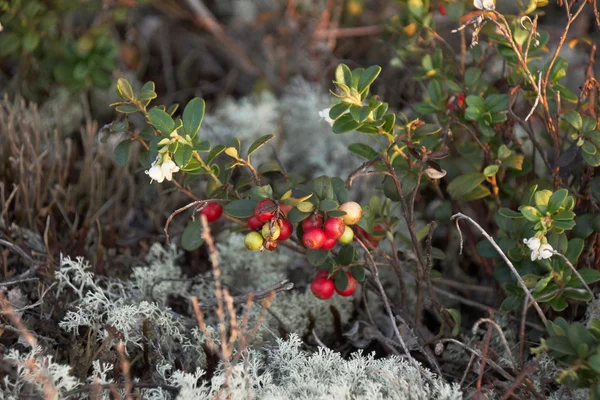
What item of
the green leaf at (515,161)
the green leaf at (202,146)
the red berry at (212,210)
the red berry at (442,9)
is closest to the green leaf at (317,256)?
the red berry at (212,210)

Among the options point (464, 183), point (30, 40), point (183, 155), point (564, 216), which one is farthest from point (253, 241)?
point (30, 40)

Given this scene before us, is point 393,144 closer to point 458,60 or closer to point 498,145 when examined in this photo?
point 498,145

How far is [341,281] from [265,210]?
13.5 inches

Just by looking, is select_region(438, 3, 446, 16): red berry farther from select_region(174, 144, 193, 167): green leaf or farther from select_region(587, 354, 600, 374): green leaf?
select_region(587, 354, 600, 374): green leaf

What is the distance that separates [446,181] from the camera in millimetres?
2094

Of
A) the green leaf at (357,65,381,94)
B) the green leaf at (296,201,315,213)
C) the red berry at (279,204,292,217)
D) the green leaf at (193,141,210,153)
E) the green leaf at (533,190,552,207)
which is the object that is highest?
the green leaf at (357,65,381,94)

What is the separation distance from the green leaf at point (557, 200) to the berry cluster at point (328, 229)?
0.45 metres

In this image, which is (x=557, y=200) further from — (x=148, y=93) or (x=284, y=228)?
(x=148, y=93)

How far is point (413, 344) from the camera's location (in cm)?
183

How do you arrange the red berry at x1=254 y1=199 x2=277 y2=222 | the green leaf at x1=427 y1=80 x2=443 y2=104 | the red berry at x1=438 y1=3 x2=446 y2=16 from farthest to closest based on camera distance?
1. the red berry at x1=438 y1=3 x2=446 y2=16
2. the green leaf at x1=427 y1=80 x2=443 y2=104
3. the red berry at x1=254 y1=199 x2=277 y2=222

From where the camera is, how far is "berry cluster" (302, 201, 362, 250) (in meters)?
1.51

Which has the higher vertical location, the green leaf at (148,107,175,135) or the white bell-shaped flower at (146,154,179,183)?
the green leaf at (148,107,175,135)

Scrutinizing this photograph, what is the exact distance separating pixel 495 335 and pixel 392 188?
571 mm

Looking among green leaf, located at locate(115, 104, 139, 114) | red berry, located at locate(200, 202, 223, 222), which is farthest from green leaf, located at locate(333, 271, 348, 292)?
green leaf, located at locate(115, 104, 139, 114)
